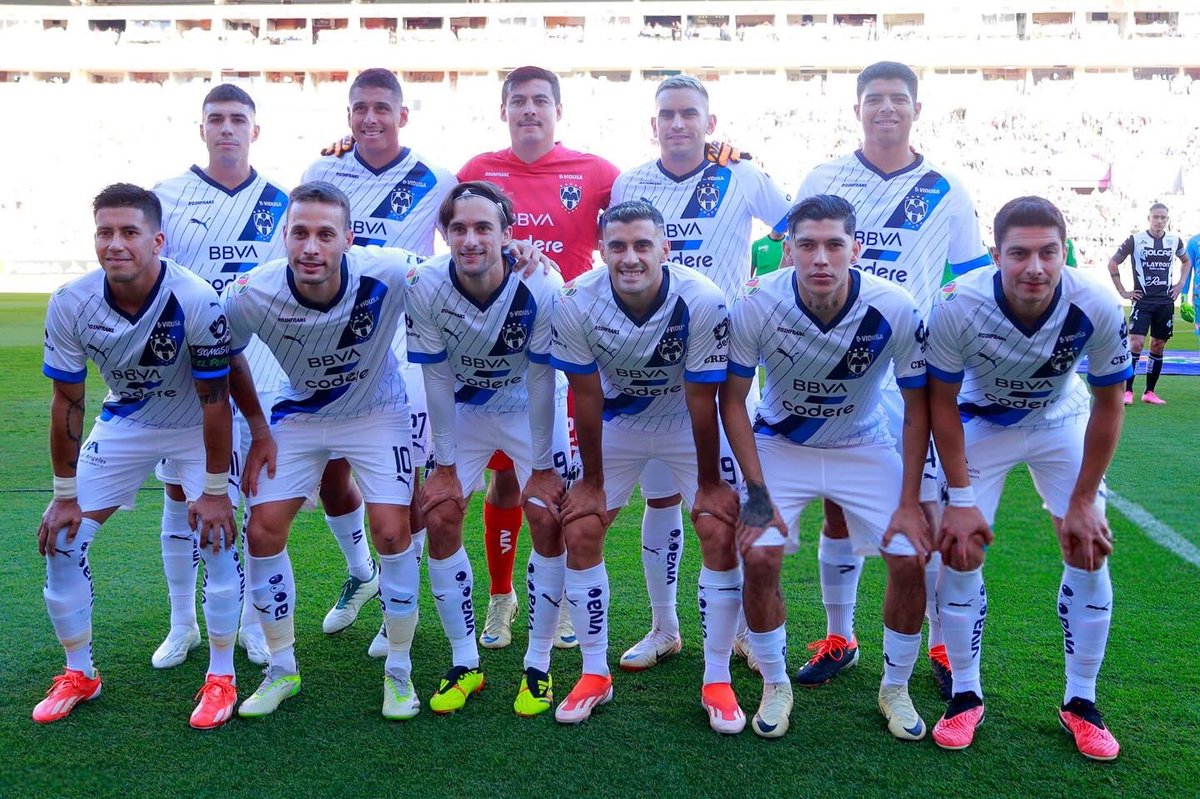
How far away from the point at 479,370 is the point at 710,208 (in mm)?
1261

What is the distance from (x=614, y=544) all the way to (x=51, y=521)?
306 cm

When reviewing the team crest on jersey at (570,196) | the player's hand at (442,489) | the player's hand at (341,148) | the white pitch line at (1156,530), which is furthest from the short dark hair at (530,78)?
the white pitch line at (1156,530)

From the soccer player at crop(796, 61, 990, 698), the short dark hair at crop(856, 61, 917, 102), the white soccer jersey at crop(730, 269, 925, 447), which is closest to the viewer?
the white soccer jersey at crop(730, 269, 925, 447)

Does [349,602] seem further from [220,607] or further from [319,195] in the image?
[319,195]

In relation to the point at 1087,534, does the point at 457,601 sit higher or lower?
lower

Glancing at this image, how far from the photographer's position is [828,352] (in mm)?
3725

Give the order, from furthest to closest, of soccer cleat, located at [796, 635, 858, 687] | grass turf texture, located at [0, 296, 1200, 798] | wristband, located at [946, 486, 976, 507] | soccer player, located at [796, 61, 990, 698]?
soccer player, located at [796, 61, 990, 698]
soccer cleat, located at [796, 635, 858, 687]
wristband, located at [946, 486, 976, 507]
grass turf texture, located at [0, 296, 1200, 798]

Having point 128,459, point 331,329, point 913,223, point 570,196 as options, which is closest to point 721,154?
point 570,196

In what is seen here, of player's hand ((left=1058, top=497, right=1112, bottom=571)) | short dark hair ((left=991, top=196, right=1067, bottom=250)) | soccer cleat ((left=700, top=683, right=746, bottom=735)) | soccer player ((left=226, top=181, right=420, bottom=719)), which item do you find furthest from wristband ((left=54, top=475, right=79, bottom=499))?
player's hand ((left=1058, top=497, right=1112, bottom=571))

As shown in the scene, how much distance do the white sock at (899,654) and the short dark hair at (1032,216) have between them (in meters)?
1.41

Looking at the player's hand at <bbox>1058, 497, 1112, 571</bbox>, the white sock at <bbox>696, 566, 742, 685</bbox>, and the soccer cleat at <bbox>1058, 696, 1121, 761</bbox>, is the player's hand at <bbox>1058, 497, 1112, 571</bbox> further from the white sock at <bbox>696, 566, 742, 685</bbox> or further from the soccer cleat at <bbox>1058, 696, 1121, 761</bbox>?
the white sock at <bbox>696, 566, 742, 685</bbox>

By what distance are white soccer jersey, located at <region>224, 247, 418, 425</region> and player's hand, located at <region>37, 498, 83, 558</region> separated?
0.79 m

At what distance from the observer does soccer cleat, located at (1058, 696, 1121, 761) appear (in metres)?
3.45

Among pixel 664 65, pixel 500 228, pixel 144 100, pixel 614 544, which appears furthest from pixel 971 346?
pixel 144 100
